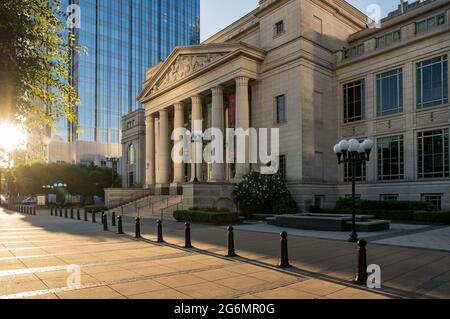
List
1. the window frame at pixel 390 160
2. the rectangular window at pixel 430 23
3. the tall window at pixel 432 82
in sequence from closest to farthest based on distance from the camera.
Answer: the tall window at pixel 432 82
the rectangular window at pixel 430 23
the window frame at pixel 390 160

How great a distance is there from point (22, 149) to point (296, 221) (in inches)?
588

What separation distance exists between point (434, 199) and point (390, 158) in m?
4.84

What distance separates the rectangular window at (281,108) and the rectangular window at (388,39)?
9.54 meters

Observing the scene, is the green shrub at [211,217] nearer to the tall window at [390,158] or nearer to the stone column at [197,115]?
the stone column at [197,115]

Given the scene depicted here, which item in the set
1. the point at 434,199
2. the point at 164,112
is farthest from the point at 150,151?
the point at 434,199

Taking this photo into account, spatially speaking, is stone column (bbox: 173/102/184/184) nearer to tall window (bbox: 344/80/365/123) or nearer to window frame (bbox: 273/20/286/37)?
window frame (bbox: 273/20/286/37)

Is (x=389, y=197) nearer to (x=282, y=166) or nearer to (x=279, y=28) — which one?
(x=282, y=166)

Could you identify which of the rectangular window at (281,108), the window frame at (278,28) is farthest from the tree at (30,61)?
the window frame at (278,28)

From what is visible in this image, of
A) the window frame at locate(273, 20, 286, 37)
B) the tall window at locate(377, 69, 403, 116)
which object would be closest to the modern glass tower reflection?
the window frame at locate(273, 20, 286, 37)

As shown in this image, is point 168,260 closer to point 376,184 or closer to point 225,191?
point 225,191

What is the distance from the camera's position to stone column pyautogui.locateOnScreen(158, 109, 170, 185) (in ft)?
149

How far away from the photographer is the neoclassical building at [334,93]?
93.4 feet

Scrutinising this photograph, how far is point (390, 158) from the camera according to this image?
1208 inches
